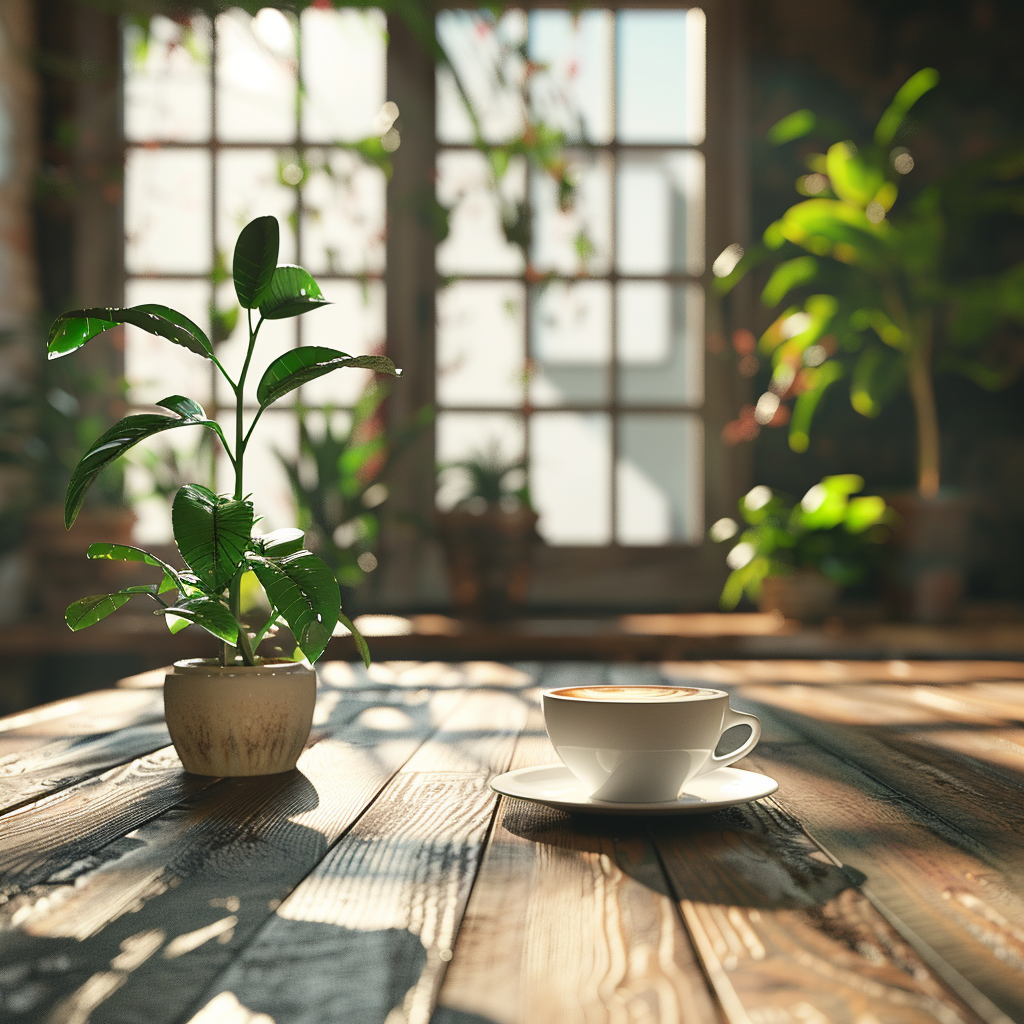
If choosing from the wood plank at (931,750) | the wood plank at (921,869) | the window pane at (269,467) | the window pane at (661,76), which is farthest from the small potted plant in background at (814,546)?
the wood plank at (921,869)

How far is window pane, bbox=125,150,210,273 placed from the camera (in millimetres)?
3572

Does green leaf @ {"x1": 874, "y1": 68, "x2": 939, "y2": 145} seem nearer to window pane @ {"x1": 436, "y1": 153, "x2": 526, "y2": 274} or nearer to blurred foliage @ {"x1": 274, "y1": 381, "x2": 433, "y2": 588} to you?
window pane @ {"x1": 436, "y1": 153, "x2": 526, "y2": 274}

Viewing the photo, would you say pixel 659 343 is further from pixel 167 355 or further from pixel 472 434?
pixel 167 355

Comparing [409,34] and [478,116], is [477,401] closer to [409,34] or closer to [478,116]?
[478,116]

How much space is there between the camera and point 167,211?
11.8 feet

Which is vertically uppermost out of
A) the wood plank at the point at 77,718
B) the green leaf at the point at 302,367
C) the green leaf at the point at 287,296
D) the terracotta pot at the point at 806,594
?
the green leaf at the point at 287,296

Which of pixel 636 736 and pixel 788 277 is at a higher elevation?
pixel 788 277

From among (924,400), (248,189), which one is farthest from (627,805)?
(248,189)

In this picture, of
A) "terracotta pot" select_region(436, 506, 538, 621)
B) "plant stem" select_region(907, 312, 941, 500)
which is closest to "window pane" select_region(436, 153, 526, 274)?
"terracotta pot" select_region(436, 506, 538, 621)

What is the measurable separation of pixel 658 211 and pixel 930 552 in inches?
58.9

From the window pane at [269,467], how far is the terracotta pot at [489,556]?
687mm

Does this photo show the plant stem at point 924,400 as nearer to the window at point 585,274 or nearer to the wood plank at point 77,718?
the window at point 585,274

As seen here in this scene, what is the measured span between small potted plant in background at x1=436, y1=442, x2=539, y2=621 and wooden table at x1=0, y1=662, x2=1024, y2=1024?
2097 millimetres

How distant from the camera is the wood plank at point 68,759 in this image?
0.83 metres
